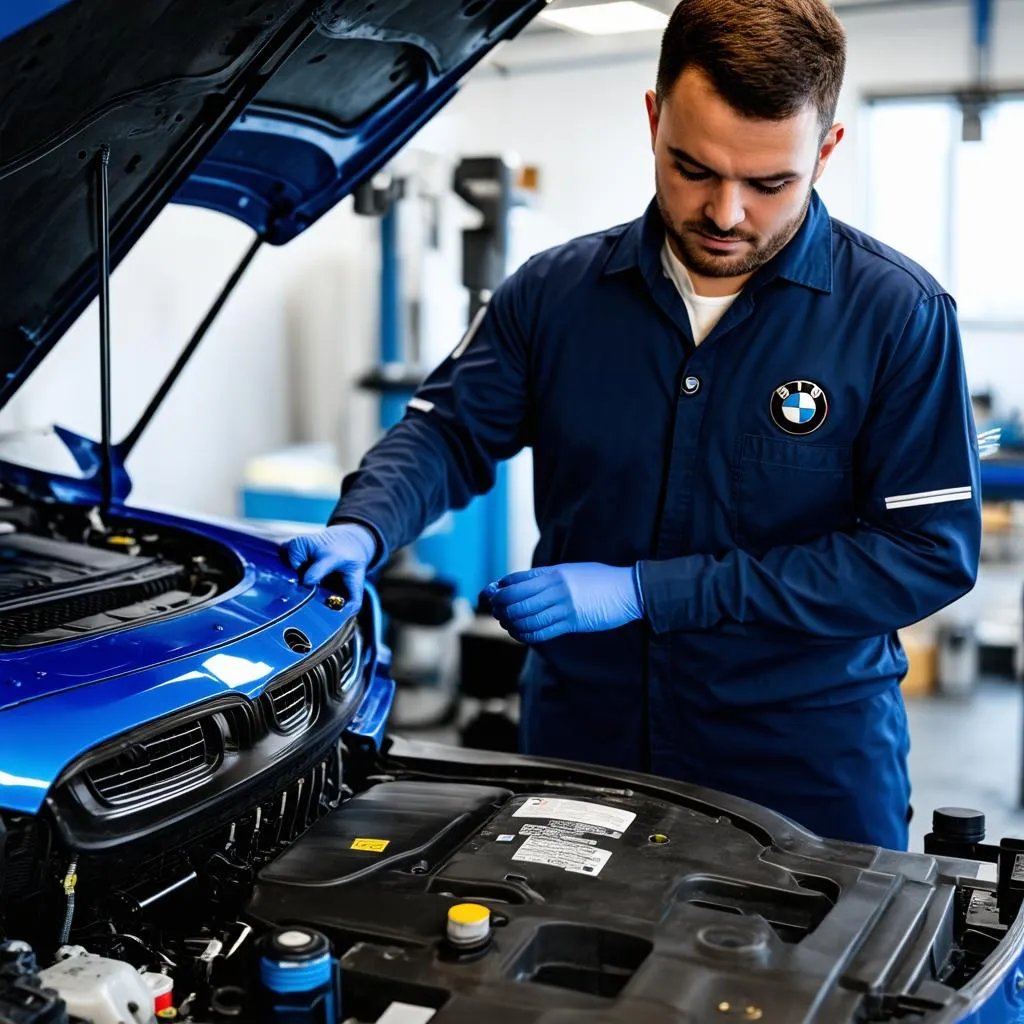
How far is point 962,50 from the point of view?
234 inches

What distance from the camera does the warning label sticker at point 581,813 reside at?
56.2 inches

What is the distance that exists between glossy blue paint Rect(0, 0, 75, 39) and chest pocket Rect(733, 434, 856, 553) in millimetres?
965

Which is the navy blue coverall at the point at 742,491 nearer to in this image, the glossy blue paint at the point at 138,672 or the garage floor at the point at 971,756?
the glossy blue paint at the point at 138,672

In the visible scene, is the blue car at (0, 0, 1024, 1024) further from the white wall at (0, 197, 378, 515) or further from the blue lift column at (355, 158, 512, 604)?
the white wall at (0, 197, 378, 515)

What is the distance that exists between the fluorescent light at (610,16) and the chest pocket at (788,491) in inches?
126

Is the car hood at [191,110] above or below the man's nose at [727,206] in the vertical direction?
above

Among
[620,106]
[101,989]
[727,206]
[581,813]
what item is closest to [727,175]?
[727,206]

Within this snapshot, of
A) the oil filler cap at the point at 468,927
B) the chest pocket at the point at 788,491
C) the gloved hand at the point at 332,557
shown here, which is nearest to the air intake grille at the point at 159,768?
the oil filler cap at the point at 468,927

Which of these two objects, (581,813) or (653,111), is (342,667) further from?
(653,111)

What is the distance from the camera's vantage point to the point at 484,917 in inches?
45.8

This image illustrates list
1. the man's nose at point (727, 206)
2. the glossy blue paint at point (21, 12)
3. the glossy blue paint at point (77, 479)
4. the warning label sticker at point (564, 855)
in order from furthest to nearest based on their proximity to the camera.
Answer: the glossy blue paint at point (77, 479) → the man's nose at point (727, 206) → the warning label sticker at point (564, 855) → the glossy blue paint at point (21, 12)

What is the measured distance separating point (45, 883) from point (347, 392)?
535 centimetres

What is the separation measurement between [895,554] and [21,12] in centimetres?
114

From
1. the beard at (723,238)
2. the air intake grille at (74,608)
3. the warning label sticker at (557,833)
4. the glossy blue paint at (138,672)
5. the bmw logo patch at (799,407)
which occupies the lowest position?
the warning label sticker at (557,833)
